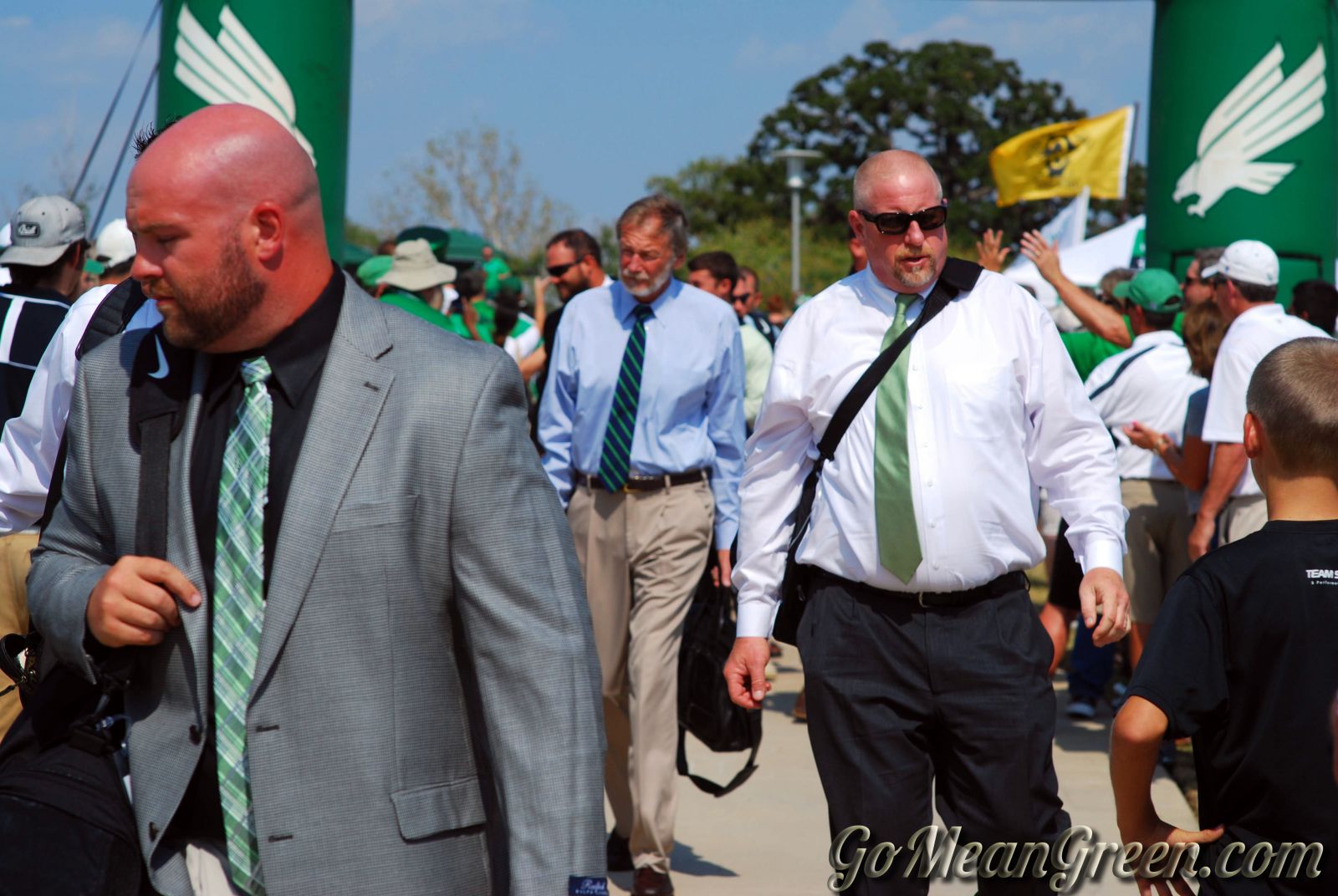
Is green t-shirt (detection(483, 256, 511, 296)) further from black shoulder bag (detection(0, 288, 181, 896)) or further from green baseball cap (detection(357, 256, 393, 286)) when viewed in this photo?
black shoulder bag (detection(0, 288, 181, 896))

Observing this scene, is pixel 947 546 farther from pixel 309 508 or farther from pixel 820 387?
pixel 309 508

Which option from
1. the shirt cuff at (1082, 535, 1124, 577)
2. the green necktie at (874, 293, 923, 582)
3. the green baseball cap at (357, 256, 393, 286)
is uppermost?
the green baseball cap at (357, 256, 393, 286)

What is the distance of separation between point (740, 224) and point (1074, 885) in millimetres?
53250

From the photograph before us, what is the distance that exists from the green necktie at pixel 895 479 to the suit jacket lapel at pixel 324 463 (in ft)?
5.73

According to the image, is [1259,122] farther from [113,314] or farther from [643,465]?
[113,314]

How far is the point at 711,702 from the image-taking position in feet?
19.0

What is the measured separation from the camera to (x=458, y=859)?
2.30m

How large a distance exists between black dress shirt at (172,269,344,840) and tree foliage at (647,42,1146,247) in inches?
2333

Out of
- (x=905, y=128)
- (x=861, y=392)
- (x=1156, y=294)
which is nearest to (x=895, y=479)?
(x=861, y=392)

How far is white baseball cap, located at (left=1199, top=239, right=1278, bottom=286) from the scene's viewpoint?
6457mm

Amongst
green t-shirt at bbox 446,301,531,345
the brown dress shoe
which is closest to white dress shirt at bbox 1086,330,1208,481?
the brown dress shoe

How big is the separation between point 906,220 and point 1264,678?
1603 mm

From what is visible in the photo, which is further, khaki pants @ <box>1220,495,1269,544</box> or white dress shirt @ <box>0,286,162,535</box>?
khaki pants @ <box>1220,495,1269,544</box>

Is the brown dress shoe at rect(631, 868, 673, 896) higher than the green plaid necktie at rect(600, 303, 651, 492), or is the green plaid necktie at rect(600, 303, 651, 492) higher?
the green plaid necktie at rect(600, 303, 651, 492)
